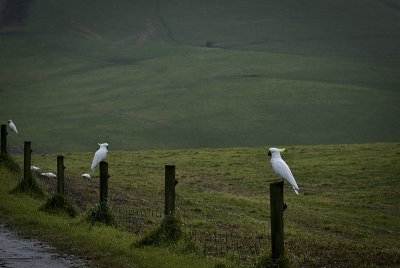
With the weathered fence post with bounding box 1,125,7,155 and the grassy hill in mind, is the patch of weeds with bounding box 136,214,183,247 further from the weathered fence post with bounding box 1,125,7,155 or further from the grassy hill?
the grassy hill

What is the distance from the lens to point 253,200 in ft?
99.2

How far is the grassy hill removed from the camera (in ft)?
277

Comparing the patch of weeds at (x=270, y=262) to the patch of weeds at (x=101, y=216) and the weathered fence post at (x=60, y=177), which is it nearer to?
the patch of weeds at (x=101, y=216)

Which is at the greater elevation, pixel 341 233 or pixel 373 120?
pixel 373 120

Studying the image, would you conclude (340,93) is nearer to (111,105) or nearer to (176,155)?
(111,105)

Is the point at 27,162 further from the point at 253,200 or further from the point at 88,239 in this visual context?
the point at 253,200

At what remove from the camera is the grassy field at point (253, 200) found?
15109 millimetres

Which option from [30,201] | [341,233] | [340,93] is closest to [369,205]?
[341,233]

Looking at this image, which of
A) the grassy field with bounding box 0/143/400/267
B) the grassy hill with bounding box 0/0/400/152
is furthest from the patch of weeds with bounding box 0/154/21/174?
the grassy hill with bounding box 0/0/400/152

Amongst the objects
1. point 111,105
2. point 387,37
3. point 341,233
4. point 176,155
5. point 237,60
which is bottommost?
point 341,233

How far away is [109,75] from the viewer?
12850cm

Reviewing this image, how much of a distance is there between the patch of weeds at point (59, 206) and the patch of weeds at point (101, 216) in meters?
1.68

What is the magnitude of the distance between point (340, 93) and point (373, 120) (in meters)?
13.1

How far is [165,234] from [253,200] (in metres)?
17.8
